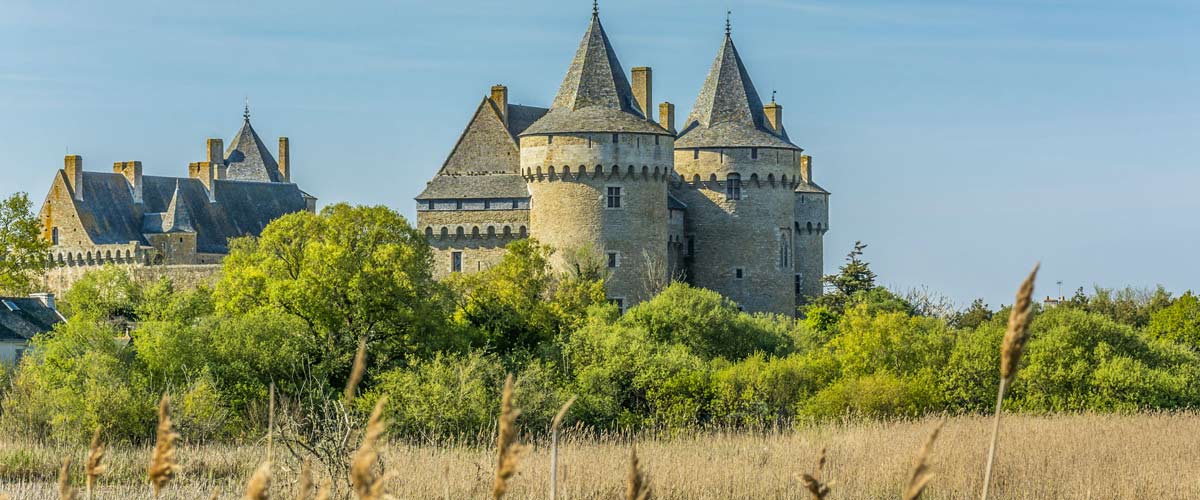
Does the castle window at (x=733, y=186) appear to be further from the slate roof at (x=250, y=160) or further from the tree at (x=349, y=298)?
the slate roof at (x=250, y=160)

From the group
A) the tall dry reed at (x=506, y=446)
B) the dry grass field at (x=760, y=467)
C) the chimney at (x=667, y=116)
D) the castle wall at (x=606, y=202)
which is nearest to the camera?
the tall dry reed at (x=506, y=446)

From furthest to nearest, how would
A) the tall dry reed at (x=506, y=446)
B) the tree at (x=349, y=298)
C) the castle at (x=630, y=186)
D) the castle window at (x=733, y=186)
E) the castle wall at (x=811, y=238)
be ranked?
1. the castle wall at (x=811, y=238)
2. the castle window at (x=733, y=186)
3. the castle at (x=630, y=186)
4. the tree at (x=349, y=298)
5. the tall dry reed at (x=506, y=446)

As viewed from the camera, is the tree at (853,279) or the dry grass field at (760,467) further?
the tree at (853,279)

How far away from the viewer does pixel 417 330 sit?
30.9 m

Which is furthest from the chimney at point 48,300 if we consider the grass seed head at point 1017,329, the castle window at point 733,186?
the grass seed head at point 1017,329

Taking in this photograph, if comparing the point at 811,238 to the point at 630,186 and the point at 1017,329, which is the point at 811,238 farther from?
the point at 1017,329

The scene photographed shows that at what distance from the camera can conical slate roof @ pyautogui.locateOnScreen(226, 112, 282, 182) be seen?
7562 cm

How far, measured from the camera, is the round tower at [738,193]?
48.7 m

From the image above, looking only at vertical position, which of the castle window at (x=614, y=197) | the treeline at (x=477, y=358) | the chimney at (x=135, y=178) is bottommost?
the treeline at (x=477, y=358)

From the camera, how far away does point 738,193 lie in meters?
49.4

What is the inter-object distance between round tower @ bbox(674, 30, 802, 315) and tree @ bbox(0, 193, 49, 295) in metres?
20.3

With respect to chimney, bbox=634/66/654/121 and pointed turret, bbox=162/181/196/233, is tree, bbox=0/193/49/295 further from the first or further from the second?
chimney, bbox=634/66/654/121

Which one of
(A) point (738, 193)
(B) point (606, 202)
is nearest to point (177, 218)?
(B) point (606, 202)

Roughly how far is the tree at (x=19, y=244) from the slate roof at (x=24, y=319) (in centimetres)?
688
